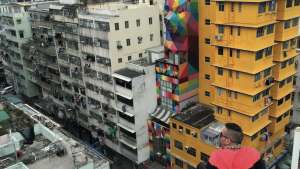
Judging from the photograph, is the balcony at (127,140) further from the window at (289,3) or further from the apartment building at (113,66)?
the window at (289,3)

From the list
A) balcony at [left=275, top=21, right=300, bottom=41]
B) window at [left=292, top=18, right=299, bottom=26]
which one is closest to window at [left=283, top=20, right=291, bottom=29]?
balcony at [left=275, top=21, right=300, bottom=41]

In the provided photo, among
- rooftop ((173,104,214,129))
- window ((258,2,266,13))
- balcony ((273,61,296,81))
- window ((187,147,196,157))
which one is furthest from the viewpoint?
rooftop ((173,104,214,129))

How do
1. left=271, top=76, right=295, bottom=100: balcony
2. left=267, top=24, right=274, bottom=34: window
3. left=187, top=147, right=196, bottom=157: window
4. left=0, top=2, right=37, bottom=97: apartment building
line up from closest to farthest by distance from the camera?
1. left=267, top=24, right=274, bottom=34: window
2. left=271, top=76, right=295, bottom=100: balcony
3. left=187, top=147, right=196, bottom=157: window
4. left=0, top=2, right=37, bottom=97: apartment building

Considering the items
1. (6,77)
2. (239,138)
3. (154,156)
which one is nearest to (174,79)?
(154,156)

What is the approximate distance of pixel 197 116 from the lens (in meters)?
45.2

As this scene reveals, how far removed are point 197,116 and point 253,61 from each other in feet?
39.0

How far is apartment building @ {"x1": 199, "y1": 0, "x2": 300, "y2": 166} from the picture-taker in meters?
36.7

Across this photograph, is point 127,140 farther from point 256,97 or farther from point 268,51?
point 268,51

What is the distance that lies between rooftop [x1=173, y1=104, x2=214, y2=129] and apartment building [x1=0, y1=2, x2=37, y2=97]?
4684 centimetres

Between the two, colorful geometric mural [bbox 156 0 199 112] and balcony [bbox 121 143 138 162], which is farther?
balcony [bbox 121 143 138 162]

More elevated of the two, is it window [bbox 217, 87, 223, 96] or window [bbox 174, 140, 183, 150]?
window [bbox 217, 87, 223, 96]

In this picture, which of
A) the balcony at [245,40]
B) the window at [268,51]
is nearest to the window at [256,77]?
the window at [268,51]

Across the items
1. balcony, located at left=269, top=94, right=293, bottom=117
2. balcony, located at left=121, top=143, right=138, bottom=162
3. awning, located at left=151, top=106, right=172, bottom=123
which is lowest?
balcony, located at left=121, top=143, right=138, bottom=162

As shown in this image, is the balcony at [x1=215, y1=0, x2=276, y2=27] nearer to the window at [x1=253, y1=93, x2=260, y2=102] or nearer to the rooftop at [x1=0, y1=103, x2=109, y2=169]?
the window at [x1=253, y1=93, x2=260, y2=102]
